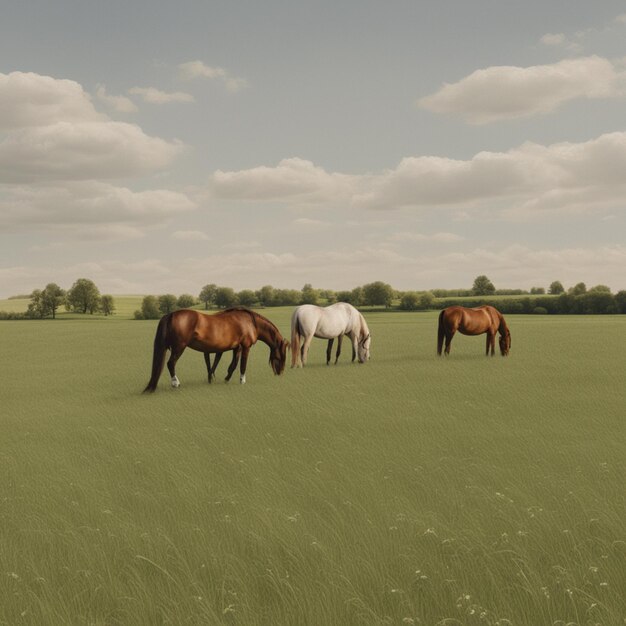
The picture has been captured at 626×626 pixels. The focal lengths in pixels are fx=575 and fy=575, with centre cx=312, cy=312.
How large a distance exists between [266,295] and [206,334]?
78.9 metres

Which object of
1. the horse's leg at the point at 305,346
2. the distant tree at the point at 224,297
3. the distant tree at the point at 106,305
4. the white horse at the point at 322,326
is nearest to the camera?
the white horse at the point at 322,326

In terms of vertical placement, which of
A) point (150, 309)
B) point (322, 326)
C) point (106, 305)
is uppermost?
point (106, 305)

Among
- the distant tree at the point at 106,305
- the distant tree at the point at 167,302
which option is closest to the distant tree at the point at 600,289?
the distant tree at the point at 167,302

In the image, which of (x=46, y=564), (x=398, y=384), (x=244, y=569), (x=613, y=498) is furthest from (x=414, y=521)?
(x=398, y=384)

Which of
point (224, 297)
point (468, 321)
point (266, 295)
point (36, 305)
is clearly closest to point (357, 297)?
point (266, 295)

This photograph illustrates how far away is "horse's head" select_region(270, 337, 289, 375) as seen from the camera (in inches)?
735

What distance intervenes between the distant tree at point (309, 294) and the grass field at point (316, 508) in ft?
237

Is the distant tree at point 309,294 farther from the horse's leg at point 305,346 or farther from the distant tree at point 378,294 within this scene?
the horse's leg at point 305,346

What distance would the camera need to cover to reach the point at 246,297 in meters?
90.8

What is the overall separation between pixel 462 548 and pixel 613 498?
2853 mm

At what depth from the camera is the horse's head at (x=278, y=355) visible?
61.3 feet

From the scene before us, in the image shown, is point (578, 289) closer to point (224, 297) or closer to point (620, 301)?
point (620, 301)

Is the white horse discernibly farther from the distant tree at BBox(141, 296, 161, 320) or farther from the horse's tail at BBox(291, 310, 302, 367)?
the distant tree at BBox(141, 296, 161, 320)

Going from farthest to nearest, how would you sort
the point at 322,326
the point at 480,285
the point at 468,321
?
the point at 480,285 → the point at 468,321 → the point at 322,326
